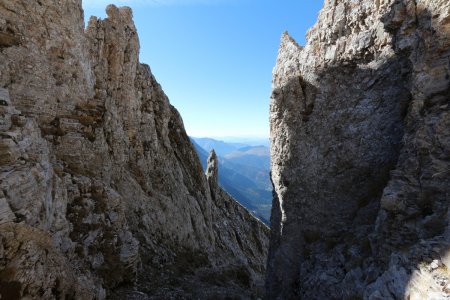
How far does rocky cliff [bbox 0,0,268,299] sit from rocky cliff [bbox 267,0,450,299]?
41.1ft

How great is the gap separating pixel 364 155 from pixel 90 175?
19.7 m

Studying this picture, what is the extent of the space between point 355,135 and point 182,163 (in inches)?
1427

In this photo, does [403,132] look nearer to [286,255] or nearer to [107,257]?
[286,255]

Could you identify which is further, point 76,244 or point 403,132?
point 76,244

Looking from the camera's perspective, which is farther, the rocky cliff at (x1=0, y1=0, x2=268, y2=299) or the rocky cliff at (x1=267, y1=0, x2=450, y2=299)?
the rocky cliff at (x1=0, y1=0, x2=268, y2=299)

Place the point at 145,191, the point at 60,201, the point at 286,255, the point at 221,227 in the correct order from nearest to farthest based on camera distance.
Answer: the point at 60,201
the point at 286,255
the point at 145,191
the point at 221,227

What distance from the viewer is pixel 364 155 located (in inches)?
693

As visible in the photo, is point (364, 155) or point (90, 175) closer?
point (364, 155)

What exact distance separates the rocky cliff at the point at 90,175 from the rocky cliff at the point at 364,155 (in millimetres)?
12524

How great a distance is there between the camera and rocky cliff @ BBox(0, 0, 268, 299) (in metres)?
13.6

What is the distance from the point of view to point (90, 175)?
23609 mm

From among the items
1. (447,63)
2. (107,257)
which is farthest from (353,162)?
(107,257)

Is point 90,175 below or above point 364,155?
below

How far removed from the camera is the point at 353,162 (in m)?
18.2
